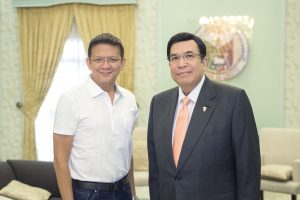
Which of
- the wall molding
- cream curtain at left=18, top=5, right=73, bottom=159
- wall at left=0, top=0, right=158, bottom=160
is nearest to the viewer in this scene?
the wall molding

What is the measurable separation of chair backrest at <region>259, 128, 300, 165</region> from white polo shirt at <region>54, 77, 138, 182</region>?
10.2ft

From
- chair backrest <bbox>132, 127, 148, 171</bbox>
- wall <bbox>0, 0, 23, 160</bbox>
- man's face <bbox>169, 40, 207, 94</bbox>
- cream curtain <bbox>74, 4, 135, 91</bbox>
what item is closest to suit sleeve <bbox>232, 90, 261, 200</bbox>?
man's face <bbox>169, 40, 207, 94</bbox>

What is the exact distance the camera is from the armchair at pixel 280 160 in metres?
4.15

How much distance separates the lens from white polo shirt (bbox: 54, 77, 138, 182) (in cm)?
193

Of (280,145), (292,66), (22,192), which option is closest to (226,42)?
(292,66)

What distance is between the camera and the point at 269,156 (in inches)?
186

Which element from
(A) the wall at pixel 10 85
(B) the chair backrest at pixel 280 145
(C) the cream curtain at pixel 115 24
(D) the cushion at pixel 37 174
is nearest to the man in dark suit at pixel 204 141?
(D) the cushion at pixel 37 174

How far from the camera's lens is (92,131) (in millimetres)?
1936

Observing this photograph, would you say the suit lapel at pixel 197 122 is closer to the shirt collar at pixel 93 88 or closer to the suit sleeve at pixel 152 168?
the suit sleeve at pixel 152 168

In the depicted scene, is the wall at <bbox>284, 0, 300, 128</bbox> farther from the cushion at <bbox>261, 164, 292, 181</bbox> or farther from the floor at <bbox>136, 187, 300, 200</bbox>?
the cushion at <bbox>261, 164, 292, 181</bbox>

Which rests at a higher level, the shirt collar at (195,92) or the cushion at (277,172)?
the shirt collar at (195,92)

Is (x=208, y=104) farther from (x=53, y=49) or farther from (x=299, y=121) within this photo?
(x=53, y=49)

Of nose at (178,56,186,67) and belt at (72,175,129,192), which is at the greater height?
nose at (178,56,186,67)

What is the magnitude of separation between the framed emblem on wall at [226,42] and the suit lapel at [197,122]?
347 centimetres
